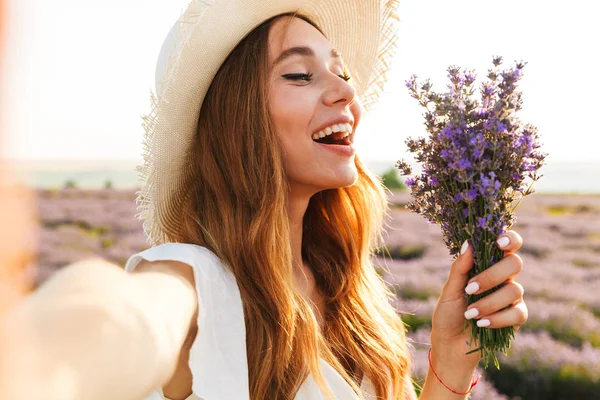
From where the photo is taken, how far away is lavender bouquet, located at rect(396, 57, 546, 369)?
62.2 inches

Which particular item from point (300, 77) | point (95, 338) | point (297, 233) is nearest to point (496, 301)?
point (297, 233)

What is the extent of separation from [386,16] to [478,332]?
1353 mm

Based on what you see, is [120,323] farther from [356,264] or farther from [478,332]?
[356,264]

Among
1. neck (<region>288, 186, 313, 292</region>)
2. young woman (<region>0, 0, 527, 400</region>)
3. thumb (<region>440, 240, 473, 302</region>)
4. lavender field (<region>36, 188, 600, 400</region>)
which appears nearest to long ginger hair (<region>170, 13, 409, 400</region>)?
young woman (<region>0, 0, 527, 400</region>)

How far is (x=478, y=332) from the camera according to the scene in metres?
1.71

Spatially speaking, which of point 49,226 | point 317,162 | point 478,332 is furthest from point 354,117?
point 49,226

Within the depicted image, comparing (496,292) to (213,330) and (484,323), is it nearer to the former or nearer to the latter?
(484,323)

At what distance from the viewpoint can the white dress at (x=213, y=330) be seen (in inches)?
53.2

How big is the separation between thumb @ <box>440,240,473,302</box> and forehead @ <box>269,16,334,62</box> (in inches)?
31.6

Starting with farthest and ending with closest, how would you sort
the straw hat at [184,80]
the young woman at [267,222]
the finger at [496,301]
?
1. the straw hat at [184,80]
2. the finger at [496,301]
3. the young woman at [267,222]

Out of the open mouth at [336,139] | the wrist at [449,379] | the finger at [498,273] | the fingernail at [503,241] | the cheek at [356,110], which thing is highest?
the cheek at [356,110]

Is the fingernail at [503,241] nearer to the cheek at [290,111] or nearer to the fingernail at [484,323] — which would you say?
the fingernail at [484,323]

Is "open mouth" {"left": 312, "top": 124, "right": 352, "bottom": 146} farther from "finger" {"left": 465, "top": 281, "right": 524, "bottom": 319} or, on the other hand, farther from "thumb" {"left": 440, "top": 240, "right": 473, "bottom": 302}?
"finger" {"left": 465, "top": 281, "right": 524, "bottom": 319}

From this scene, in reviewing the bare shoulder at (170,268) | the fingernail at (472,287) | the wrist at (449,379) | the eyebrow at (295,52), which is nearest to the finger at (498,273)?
the fingernail at (472,287)
